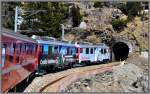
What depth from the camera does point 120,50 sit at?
7762 centimetres

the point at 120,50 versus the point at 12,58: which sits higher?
the point at 12,58

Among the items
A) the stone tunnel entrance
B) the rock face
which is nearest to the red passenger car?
the rock face

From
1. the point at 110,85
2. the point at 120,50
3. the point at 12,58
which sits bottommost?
the point at 120,50

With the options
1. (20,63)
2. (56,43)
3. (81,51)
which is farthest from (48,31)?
(20,63)

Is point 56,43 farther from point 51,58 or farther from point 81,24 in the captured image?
point 81,24

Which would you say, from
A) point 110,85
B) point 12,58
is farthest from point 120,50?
point 12,58

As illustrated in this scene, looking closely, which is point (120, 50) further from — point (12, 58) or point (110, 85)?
point (12, 58)

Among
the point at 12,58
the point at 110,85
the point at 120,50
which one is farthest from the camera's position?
the point at 120,50

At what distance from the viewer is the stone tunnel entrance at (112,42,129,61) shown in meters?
73.6

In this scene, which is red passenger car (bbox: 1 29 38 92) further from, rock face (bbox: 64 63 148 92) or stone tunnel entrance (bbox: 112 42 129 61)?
stone tunnel entrance (bbox: 112 42 129 61)

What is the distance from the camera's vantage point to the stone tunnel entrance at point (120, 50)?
7356cm

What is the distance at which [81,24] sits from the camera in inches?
2739

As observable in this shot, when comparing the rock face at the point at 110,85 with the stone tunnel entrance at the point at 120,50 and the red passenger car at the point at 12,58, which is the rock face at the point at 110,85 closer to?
the red passenger car at the point at 12,58

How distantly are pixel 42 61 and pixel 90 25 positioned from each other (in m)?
43.8
